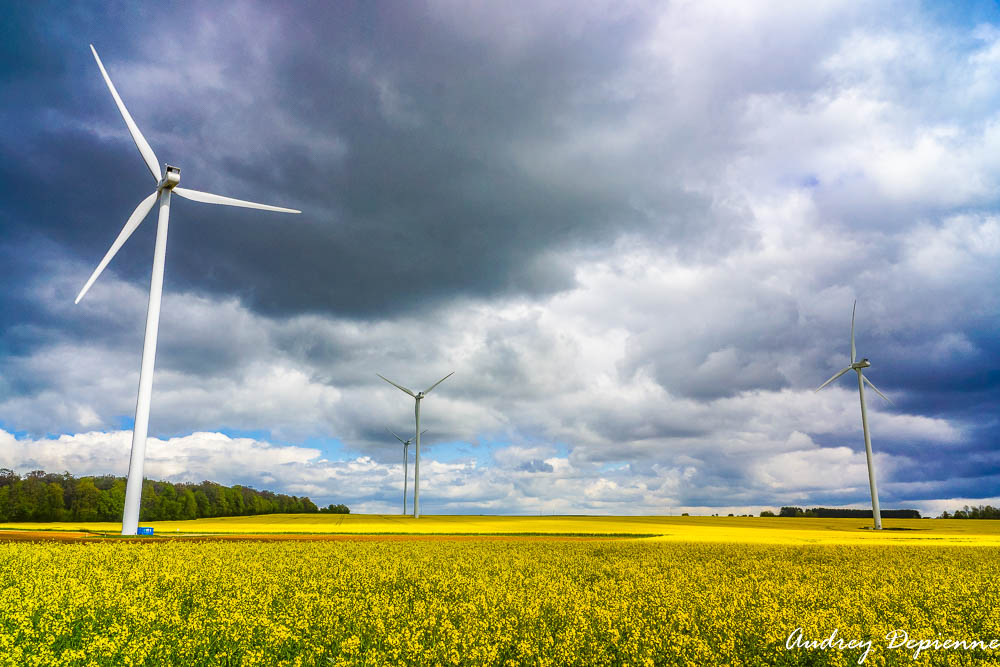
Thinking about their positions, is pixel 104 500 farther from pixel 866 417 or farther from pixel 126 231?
pixel 866 417

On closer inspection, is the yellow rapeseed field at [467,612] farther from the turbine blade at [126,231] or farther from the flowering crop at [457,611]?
the turbine blade at [126,231]

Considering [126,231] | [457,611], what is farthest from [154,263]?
[457,611]

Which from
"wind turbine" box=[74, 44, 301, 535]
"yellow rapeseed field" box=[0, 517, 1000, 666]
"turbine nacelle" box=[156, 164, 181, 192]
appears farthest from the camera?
"turbine nacelle" box=[156, 164, 181, 192]

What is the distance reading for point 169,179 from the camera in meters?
55.3

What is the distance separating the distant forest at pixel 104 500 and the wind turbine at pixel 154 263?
9908 centimetres

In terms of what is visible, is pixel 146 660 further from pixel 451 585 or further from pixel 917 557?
pixel 917 557

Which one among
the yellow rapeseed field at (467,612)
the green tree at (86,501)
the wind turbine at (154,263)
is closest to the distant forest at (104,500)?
the green tree at (86,501)

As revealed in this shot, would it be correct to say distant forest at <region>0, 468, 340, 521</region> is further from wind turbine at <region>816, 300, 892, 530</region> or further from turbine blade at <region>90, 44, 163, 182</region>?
wind turbine at <region>816, 300, 892, 530</region>

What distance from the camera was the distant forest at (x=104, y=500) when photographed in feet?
412

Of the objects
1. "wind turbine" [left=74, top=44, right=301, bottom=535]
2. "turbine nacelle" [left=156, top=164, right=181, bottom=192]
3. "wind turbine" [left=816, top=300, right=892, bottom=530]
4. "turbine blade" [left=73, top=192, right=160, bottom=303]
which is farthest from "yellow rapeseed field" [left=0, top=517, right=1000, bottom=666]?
"wind turbine" [left=816, top=300, right=892, bottom=530]

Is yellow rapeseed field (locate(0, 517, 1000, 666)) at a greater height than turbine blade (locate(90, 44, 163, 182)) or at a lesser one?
lesser

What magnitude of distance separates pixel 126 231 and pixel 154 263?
4.87 meters

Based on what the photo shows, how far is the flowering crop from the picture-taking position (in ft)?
37.1

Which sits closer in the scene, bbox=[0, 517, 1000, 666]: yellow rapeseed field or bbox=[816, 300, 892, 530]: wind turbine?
bbox=[0, 517, 1000, 666]: yellow rapeseed field
